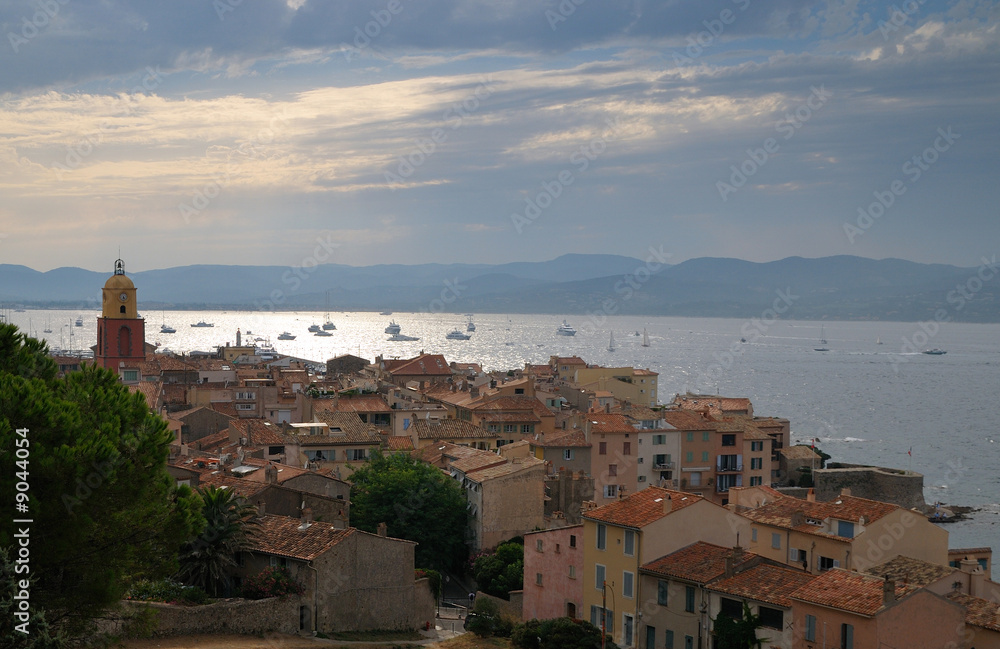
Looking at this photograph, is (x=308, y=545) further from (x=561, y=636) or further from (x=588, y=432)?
(x=588, y=432)

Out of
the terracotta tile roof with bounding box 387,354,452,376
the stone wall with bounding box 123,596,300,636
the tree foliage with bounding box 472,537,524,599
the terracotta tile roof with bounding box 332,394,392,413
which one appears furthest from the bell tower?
the stone wall with bounding box 123,596,300,636

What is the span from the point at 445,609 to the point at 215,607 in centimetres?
1186

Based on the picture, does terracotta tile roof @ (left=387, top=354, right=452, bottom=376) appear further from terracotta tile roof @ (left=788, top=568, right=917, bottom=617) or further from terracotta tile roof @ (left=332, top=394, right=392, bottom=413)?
terracotta tile roof @ (left=788, top=568, right=917, bottom=617)

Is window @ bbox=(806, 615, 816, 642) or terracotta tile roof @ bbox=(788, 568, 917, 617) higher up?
terracotta tile roof @ bbox=(788, 568, 917, 617)

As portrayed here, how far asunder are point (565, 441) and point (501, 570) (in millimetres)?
16164

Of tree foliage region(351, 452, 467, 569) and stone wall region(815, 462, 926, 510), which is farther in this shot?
stone wall region(815, 462, 926, 510)

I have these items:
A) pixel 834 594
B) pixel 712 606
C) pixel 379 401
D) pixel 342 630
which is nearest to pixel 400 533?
pixel 342 630

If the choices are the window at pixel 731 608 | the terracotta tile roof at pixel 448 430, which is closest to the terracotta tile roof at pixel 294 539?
the window at pixel 731 608

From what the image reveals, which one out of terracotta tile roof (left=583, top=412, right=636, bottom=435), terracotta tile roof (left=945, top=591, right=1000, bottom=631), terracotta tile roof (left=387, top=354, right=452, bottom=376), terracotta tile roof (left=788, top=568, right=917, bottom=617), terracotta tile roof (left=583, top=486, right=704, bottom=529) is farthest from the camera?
terracotta tile roof (left=387, top=354, right=452, bottom=376)

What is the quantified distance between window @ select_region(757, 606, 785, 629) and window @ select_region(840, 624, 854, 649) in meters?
1.66

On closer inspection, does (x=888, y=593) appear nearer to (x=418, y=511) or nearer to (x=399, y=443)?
(x=418, y=511)

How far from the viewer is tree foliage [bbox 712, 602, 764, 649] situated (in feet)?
81.1

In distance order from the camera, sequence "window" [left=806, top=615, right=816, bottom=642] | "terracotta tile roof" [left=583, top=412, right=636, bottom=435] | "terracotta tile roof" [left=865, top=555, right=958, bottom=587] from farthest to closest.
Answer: "terracotta tile roof" [left=583, top=412, right=636, bottom=435] < "terracotta tile roof" [left=865, top=555, right=958, bottom=587] < "window" [left=806, top=615, right=816, bottom=642]

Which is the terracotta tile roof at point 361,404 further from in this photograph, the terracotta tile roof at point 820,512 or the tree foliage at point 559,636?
the tree foliage at point 559,636
